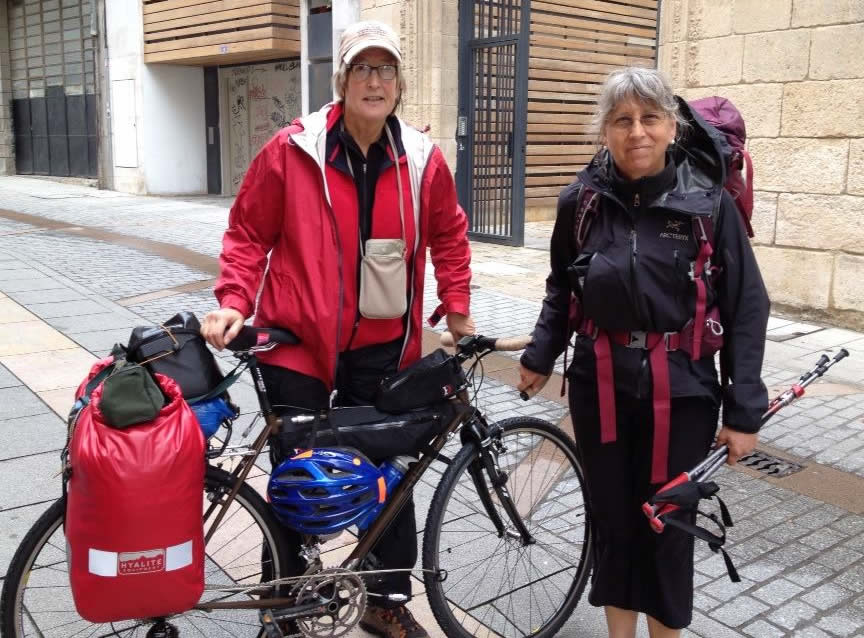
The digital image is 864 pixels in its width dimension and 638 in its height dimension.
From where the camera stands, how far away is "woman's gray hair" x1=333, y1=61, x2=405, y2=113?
2590mm

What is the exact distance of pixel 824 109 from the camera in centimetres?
693

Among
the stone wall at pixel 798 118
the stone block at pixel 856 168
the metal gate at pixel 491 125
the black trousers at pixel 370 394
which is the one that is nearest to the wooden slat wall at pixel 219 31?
the metal gate at pixel 491 125

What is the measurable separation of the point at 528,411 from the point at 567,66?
9666mm

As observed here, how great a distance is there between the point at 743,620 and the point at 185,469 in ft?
6.43

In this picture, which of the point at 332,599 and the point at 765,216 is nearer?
the point at 332,599

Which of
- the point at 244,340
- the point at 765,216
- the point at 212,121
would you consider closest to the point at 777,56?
the point at 765,216

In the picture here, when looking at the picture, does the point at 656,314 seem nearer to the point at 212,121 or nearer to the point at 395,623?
the point at 395,623

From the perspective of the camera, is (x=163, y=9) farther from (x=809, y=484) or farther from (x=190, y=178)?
(x=809, y=484)

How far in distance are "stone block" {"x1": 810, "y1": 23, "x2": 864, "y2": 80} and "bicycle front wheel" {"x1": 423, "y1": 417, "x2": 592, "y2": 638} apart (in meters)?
5.13

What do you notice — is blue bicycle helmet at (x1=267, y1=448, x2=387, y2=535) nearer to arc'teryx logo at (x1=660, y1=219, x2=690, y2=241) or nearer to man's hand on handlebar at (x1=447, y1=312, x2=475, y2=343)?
man's hand on handlebar at (x1=447, y1=312, x2=475, y2=343)

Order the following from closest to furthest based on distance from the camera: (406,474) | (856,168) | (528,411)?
(406,474) < (528,411) < (856,168)

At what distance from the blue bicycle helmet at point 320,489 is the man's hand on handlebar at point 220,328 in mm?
381

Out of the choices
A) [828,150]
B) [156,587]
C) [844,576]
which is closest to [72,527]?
[156,587]

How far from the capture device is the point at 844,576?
10.9 ft
